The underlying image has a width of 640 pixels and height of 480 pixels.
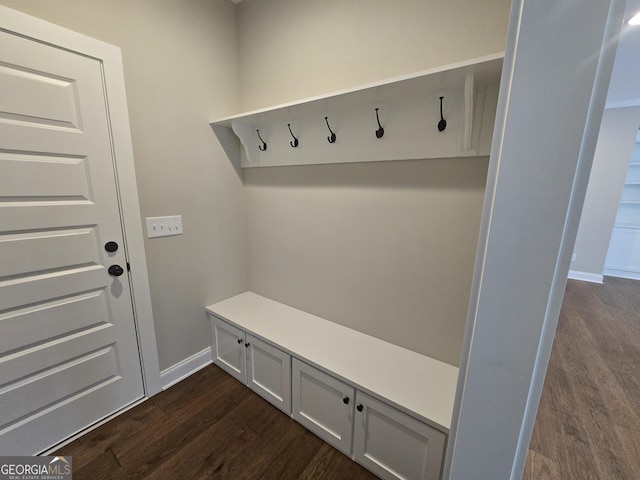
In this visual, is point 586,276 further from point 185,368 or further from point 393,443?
point 185,368

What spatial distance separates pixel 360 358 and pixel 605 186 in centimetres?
487

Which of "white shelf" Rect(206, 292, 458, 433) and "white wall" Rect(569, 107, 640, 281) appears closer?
"white shelf" Rect(206, 292, 458, 433)

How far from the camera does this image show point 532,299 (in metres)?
0.48

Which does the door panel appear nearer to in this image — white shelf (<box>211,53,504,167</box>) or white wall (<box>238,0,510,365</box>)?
white shelf (<box>211,53,504,167</box>)

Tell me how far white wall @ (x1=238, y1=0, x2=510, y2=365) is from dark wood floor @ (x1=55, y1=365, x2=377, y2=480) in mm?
717

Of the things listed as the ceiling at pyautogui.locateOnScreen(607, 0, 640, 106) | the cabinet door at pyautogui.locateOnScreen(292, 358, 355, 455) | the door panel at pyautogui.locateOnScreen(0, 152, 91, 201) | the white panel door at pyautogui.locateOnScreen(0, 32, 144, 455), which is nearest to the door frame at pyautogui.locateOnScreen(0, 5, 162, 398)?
the white panel door at pyautogui.locateOnScreen(0, 32, 144, 455)

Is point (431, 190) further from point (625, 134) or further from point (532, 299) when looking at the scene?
point (625, 134)

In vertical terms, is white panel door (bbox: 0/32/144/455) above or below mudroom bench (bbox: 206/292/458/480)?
above

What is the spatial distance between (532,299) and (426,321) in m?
1.09

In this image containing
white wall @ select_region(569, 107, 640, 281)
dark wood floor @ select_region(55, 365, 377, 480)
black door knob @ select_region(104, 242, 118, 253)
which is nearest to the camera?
dark wood floor @ select_region(55, 365, 377, 480)

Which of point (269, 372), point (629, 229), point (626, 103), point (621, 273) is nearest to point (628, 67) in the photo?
point (626, 103)

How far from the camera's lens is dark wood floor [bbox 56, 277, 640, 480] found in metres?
1.37

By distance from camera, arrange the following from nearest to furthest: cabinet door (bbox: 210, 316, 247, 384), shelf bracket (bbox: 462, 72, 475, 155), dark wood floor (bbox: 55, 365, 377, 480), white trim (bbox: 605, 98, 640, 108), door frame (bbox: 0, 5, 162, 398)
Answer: shelf bracket (bbox: 462, 72, 475, 155) < door frame (bbox: 0, 5, 162, 398) < dark wood floor (bbox: 55, 365, 377, 480) < cabinet door (bbox: 210, 316, 247, 384) < white trim (bbox: 605, 98, 640, 108)

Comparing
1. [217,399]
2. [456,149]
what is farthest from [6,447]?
[456,149]
